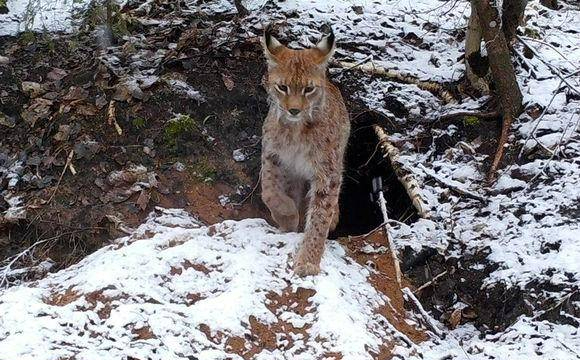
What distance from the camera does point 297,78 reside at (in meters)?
5.27

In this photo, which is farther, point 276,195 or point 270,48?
point 276,195

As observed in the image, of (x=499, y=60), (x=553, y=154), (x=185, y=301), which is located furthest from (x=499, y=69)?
(x=185, y=301)

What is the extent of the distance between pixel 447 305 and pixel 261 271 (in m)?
1.62

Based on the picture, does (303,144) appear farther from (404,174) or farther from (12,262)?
(12,262)

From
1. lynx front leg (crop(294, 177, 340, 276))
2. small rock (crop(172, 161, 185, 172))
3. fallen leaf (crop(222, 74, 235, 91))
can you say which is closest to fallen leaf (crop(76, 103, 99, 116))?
small rock (crop(172, 161, 185, 172))

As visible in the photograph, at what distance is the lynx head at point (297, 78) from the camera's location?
5.29m

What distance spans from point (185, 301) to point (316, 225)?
131cm

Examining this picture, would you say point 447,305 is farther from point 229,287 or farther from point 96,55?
point 96,55

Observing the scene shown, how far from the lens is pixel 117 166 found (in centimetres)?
663

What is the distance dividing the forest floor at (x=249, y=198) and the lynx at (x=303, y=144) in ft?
0.80

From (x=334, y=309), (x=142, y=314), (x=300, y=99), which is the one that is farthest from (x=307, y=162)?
(x=142, y=314)

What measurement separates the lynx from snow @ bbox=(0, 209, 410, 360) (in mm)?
226

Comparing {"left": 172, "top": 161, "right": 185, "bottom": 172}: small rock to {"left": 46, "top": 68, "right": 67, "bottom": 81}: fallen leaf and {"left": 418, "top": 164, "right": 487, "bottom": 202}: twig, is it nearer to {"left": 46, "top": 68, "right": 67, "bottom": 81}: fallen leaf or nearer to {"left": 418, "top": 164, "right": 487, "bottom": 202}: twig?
{"left": 46, "top": 68, "right": 67, "bottom": 81}: fallen leaf

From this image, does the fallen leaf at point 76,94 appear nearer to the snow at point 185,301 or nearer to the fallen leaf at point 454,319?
the snow at point 185,301
